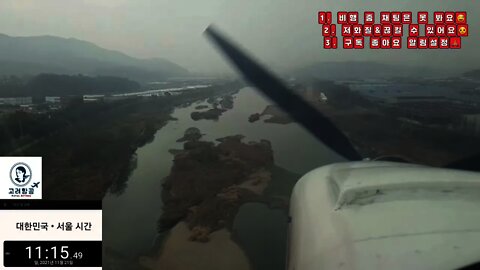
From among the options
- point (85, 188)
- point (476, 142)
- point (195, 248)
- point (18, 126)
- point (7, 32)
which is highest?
point (7, 32)

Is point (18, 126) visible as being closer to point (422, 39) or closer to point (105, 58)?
point (105, 58)

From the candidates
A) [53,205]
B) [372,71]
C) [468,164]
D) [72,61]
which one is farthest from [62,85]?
[468,164]

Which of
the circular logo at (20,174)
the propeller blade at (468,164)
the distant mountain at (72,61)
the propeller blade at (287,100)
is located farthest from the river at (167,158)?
the propeller blade at (468,164)

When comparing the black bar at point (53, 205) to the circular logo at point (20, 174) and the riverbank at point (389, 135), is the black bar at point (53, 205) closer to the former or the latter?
the circular logo at point (20, 174)

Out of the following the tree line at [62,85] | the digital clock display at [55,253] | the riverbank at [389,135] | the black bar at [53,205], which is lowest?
the digital clock display at [55,253]

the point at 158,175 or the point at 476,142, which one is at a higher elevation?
the point at 476,142

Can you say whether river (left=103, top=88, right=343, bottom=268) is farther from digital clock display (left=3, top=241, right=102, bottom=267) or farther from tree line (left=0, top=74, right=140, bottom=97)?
tree line (left=0, top=74, right=140, bottom=97)

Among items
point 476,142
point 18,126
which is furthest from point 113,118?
point 476,142

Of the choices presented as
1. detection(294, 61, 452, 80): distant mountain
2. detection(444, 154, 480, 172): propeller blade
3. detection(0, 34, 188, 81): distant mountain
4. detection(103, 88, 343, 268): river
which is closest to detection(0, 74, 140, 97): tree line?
detection(0, 34, 188, 81): distant mountain
